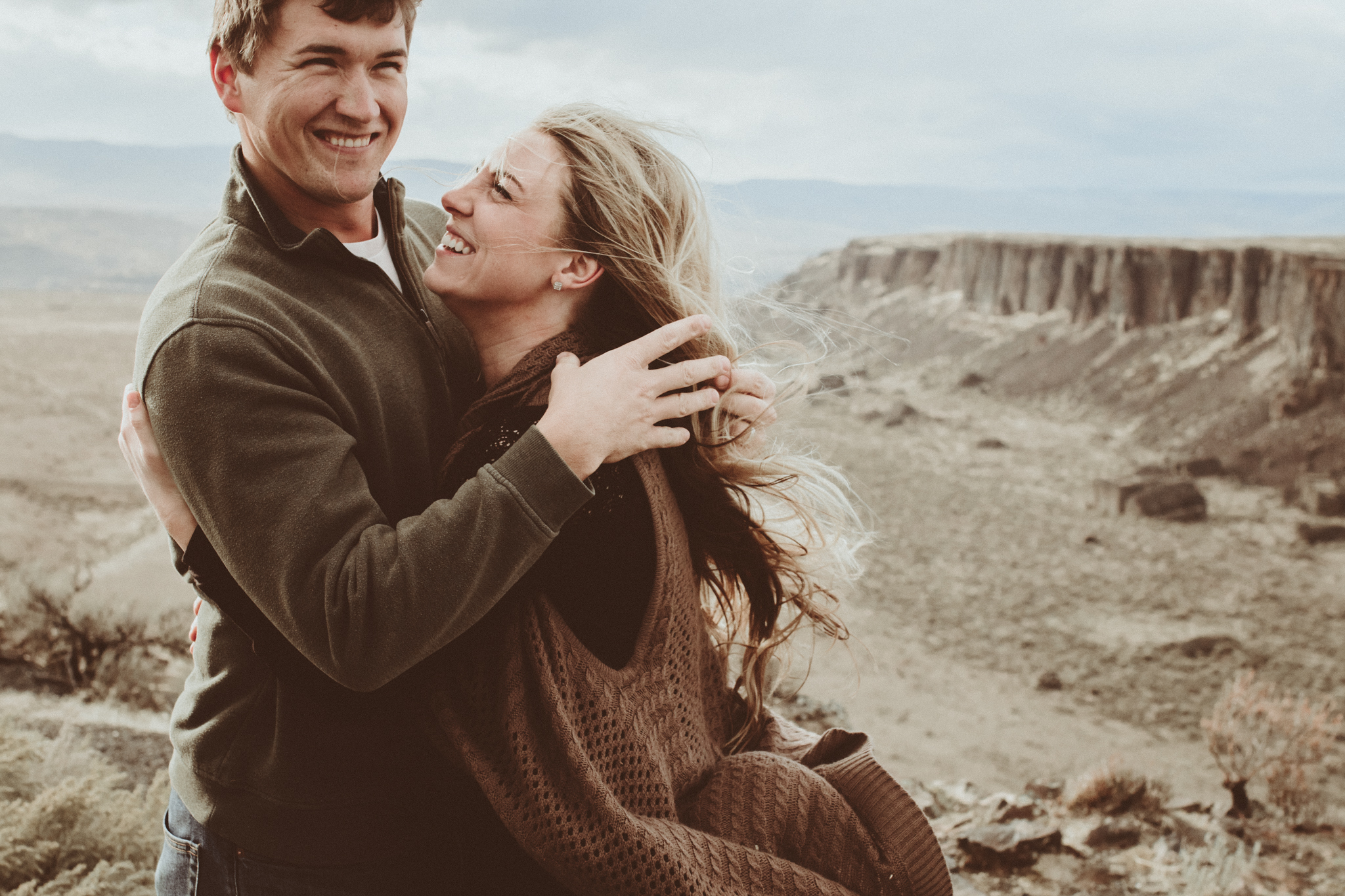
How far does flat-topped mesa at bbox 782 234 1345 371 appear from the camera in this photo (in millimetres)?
29594

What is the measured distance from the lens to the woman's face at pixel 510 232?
1927 millimetres

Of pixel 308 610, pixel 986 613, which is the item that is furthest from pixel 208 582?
pixel 986 613

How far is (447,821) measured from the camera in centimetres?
168

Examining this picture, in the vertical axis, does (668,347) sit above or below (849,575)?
above

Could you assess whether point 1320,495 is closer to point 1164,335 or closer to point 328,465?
point 1164,335

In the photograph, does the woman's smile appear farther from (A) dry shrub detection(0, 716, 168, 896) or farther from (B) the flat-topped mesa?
(B) the flat-topped mesa

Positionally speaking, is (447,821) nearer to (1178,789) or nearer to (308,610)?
(308,610)

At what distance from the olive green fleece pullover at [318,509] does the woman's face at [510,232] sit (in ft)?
0.38

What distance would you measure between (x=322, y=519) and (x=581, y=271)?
2.56ft

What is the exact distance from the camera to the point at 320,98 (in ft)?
5.97

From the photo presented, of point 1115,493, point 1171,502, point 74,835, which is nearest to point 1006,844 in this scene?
point 74,835

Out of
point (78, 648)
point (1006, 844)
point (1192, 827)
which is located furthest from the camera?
point (1192, 827)

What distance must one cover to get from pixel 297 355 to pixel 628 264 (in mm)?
677

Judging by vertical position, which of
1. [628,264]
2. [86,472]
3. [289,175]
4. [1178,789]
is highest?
[289,175]
